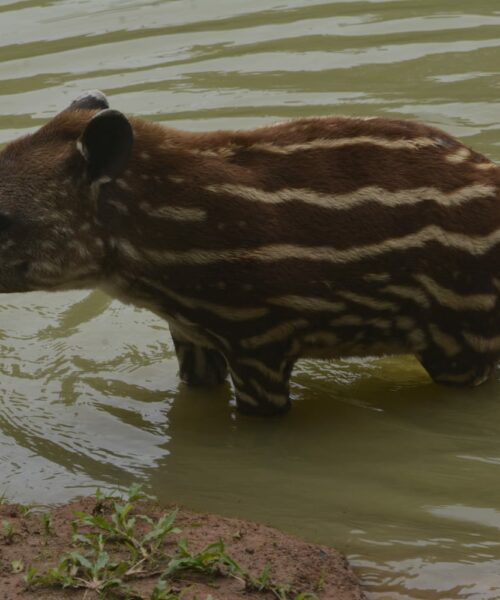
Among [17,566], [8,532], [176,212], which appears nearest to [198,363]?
[176,212]

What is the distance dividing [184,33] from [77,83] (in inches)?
56.4

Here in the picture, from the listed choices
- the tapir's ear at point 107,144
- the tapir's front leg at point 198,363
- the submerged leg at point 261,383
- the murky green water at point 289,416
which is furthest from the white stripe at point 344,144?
the murky green water at point 289,416

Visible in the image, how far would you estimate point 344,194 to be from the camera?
6.99 metres

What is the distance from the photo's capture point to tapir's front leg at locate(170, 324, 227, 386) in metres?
7.58

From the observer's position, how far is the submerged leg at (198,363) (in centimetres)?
A: 759

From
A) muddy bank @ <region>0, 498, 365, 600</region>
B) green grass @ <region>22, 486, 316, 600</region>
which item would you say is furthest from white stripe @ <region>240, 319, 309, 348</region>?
green grass @ <region>22, 486, 316, 600</region>

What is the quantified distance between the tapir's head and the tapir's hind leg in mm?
1604

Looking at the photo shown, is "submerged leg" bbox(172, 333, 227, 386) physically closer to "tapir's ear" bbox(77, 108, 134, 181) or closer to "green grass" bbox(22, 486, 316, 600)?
"tapir's ear" bbox(77, 108, 134, 181)

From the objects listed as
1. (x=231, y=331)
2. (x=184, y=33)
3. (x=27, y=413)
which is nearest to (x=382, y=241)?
(x=231, y=331)

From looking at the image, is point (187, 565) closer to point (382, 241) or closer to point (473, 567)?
point (473, 567)

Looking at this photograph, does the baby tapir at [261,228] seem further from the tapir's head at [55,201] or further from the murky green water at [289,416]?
the murky green water at [289,416]

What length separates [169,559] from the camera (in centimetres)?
573

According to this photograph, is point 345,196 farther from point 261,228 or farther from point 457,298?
point 457,298

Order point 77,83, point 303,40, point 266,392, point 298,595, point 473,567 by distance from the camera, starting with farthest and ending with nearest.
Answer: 1. point 303,40
2. point 77,83
3. point 266,392
4. point 473,567
5. point 298,595
